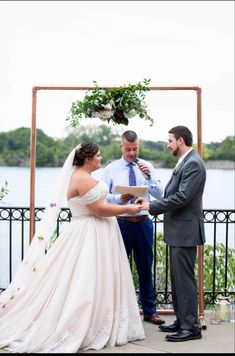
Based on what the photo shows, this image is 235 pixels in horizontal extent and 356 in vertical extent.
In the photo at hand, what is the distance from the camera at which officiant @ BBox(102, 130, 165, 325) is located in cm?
595

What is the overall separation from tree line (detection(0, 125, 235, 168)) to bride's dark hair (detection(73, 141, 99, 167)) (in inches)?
18.7

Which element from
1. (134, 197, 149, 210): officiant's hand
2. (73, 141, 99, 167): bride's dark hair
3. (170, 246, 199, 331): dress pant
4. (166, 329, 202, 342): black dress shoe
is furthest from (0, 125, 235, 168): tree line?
(166, 329, 202, 342): black dress shoe

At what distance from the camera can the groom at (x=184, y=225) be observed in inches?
217

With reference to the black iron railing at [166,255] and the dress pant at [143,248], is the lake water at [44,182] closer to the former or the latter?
the black iron railing at [166,255]

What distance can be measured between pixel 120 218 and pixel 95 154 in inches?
29.7

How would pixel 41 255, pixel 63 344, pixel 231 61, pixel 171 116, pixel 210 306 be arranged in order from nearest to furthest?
pixel 63 344 < pixel 41 255 < pixel 210 306 < pixel 171 116 < pixel 231 61

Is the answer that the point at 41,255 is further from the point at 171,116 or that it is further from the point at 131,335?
the point at 171,116

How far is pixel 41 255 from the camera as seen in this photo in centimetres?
568

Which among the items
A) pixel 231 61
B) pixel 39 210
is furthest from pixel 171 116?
pixel 231 61

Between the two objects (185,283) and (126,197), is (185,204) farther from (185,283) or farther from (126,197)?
(185,283)

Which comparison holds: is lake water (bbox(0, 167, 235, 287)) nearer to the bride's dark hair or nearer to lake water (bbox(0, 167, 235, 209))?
lake water (bbox(0, 167, 235, 209))

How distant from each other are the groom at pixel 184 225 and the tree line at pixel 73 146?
729 millimetres

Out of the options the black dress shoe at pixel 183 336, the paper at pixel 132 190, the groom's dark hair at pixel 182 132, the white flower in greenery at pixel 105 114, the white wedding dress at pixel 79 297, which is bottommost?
the black dress shoe at pixel 183 336

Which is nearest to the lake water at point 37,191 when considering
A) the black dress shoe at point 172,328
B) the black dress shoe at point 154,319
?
the black dress shoe at point 154,319
